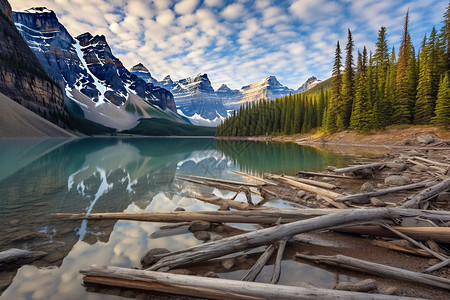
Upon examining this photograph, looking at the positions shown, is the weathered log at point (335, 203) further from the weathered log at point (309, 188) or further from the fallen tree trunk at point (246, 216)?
the fallen tree trunk at point (246, 216)

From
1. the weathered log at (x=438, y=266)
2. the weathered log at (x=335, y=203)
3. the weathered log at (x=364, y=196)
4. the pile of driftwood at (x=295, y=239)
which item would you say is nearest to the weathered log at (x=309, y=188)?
the pile of driftwood at (x=295, y=239)

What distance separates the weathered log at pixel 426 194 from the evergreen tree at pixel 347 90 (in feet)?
195

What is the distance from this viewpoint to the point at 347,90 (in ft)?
210

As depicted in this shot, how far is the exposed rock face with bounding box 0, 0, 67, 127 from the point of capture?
11281 cm

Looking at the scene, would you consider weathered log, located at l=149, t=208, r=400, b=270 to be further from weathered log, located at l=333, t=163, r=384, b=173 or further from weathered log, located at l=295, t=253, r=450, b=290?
weathered log, located at l=333, t=163, r=384, b=173

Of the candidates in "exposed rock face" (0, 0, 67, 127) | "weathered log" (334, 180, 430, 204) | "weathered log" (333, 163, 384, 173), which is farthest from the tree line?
"exposed rock face" (0, 0, 67, 127)

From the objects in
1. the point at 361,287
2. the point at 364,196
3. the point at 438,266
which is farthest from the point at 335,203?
Result: the point at 361,287

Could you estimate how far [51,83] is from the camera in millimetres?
141625

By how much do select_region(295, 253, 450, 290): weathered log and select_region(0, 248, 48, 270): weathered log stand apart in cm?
721

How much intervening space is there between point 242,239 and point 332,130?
232 ft

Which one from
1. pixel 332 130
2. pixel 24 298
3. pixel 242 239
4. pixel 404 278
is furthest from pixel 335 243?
pixel 332 130

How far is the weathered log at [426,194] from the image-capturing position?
25.7ft

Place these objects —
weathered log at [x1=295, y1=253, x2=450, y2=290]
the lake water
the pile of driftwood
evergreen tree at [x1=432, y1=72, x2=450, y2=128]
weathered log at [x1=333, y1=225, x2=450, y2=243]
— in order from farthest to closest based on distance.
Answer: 1. evergreen tree at [x1=432, y1=72, x2=450, y2=128]
2. weathered log at [x1=333, y1=225, x2=450, y2=243]
3. the lake water
4. weathered log at [x1=295, y1=253, x2=450, y2=290]
5. the pile of driftwood

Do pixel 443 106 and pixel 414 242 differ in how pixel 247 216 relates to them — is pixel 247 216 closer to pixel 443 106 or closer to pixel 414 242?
pixel 414 242
